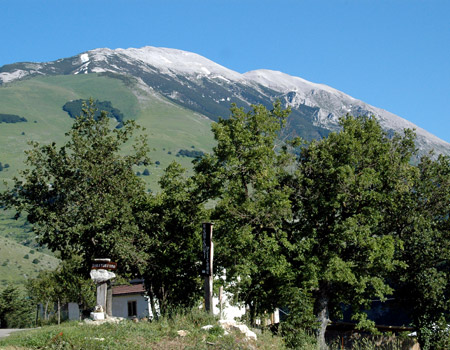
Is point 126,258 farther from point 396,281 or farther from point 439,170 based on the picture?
point 439,170

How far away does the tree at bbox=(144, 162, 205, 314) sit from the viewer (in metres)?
34.1

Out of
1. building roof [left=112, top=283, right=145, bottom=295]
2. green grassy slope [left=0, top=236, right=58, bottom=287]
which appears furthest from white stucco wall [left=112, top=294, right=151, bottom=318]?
green grassy slope [left=0, top=236, right=58, bottom=287]

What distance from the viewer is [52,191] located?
1350 inches

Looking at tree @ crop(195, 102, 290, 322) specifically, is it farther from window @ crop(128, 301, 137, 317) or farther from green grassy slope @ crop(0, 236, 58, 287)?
green grassy slope @ crop(0, 236, 58, 287)

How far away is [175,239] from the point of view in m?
35.1

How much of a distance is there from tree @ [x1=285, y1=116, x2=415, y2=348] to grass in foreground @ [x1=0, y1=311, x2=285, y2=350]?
11.6 metres

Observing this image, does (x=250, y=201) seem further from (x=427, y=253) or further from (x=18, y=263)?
(x=18, y=263)

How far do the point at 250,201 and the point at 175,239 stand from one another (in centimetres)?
630

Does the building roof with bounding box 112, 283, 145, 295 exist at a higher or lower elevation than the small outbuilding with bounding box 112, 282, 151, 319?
higher

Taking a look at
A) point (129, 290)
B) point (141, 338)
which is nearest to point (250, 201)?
point (141, 338)

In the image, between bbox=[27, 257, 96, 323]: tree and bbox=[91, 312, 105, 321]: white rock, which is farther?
bbox=[27, 257, 96, 323]: tree

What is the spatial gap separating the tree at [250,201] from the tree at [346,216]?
4.95 feet

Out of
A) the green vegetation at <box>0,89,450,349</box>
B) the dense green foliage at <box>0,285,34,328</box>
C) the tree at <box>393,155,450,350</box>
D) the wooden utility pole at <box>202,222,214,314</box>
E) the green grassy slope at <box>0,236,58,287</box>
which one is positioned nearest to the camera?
the wooden utility pole at <box>202,222,214,314</box>

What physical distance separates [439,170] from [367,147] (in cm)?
569
